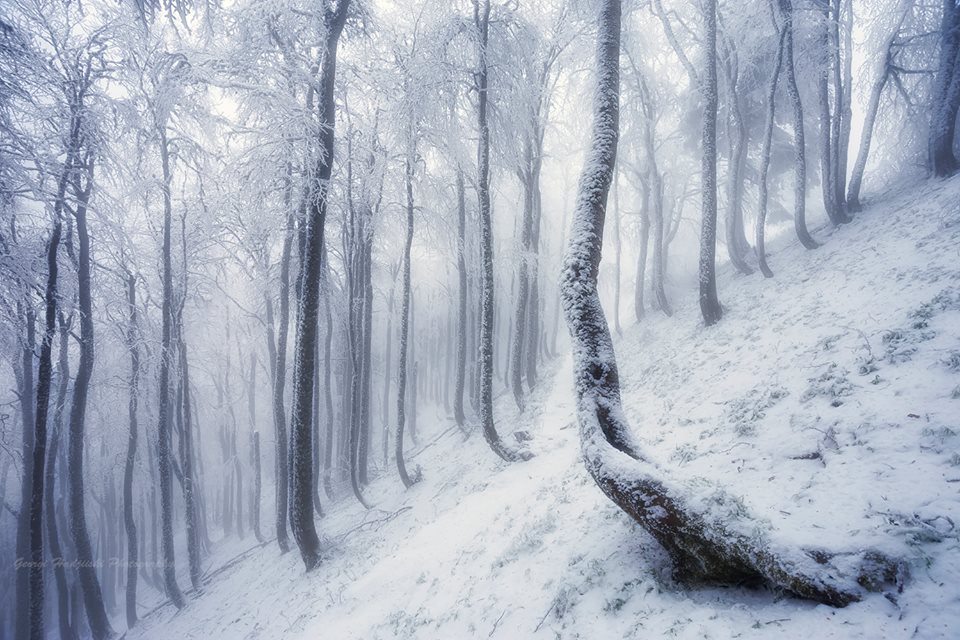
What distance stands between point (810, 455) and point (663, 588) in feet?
7.35

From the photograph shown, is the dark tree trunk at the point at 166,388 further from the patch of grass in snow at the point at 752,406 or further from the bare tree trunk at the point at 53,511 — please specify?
the patch of grass in snow at the point at 752,406

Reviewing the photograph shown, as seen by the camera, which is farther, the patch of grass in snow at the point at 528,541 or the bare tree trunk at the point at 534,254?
the bare tree trunk at the point at 534,254

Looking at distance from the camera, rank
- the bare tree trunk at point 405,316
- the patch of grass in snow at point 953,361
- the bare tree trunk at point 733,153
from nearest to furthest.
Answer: the patch of grass in snow at point 953,361 < the bare tree trunk at point 405,316 < the bare tree trunk at point 733,153

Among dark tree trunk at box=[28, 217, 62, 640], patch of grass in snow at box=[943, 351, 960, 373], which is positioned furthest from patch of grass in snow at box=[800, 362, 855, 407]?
dark tree trunk at box=[28, 217, 62, 640]

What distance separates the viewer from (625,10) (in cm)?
1178

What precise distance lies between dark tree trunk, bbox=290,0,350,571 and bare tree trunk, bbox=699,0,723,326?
9.35 meters

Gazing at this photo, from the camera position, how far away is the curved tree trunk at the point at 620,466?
2.68 m

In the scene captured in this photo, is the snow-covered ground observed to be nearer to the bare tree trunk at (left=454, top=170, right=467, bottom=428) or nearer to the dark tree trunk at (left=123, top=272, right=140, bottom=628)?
the bare tree trunk at (left=454, top=170, right=467, bottom=428)

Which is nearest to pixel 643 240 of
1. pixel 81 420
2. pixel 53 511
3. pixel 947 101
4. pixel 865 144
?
pixel 865 144

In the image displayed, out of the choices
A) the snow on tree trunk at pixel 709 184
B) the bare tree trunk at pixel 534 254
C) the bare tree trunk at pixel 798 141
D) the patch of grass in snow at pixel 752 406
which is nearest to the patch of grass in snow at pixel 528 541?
the patch of grass in snow at pixel 752 406

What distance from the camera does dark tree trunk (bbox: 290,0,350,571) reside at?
8078 millimetres

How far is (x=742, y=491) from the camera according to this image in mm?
4039

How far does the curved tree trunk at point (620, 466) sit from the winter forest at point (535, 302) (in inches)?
1.0

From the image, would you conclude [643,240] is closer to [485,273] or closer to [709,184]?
[709,184]
